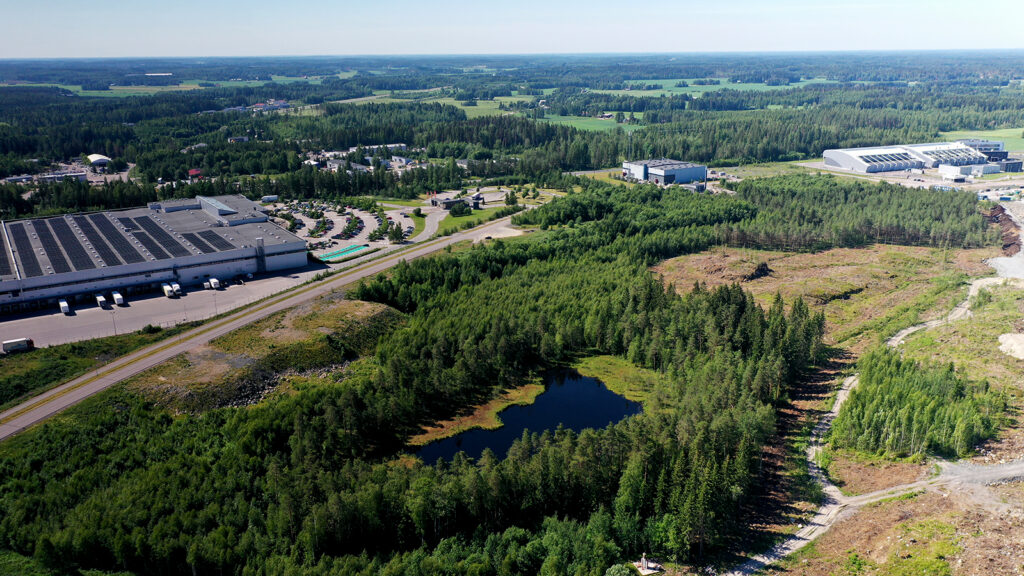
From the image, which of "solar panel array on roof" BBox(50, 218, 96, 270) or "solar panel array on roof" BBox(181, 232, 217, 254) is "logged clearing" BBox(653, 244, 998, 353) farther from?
"solar panel array on roof" BBox(50, 218, 96, 270)

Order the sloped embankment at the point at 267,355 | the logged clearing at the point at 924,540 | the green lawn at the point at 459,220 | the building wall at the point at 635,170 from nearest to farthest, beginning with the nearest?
the logged clearing at the point at 924,540 → the sloped embankment at the point at 267,355 → the green lawn at the point at 459,220 → the building wall at the point at 635,170

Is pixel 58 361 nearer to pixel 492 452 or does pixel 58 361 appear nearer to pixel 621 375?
pixel 492 452

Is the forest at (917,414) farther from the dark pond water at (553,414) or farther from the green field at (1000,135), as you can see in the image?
the green field at (1000,135)

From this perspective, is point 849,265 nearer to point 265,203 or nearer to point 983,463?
point 983,463

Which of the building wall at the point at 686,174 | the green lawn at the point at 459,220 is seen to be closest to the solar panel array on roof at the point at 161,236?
the green lawn at the point at 459,220

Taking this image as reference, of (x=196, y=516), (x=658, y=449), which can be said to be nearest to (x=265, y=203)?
(x=196, y=516)

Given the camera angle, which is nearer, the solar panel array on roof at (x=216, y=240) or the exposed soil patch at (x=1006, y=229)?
the solar panel array on roof at (x=216, y=240)

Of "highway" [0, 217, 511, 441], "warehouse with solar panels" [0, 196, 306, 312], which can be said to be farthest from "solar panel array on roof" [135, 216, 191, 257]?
"highway" [0, 217, 511, 441]
